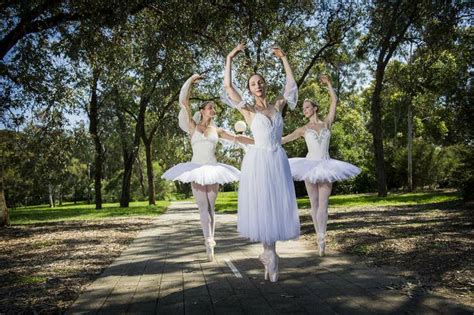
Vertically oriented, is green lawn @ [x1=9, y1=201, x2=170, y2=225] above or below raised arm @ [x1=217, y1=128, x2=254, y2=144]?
below

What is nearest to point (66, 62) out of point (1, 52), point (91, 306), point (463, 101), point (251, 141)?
point (1, 52)

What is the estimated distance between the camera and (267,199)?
5.98m

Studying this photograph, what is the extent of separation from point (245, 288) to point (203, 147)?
3.29m

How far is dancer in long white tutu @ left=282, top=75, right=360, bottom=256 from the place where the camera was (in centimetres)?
822

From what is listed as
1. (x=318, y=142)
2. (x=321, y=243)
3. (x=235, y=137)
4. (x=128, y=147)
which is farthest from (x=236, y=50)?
(x=128, y=147)

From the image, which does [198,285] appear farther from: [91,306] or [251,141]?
[251,141]

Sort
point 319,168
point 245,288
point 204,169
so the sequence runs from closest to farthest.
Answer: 1. point 245,288
2. point 204,169
3. point 319,168

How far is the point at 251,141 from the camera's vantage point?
22.5ft

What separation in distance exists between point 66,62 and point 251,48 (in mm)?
8016

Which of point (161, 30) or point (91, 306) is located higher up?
point (161, 30)

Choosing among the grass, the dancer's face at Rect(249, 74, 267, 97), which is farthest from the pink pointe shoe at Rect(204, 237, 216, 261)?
the dancer's face at Rect(249, 74, 267, 97)

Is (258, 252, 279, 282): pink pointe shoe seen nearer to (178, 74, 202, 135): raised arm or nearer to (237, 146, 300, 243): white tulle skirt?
(237, 146, 300, 243): white tulle skirt

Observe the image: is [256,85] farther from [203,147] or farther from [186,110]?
[203,147]

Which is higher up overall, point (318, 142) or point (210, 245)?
point (318, 142)
